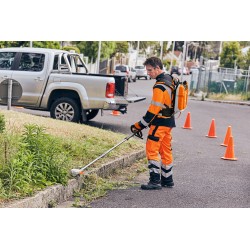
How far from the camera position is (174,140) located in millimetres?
13562

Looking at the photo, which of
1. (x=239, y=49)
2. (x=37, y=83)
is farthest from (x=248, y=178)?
(x=239, y=49)

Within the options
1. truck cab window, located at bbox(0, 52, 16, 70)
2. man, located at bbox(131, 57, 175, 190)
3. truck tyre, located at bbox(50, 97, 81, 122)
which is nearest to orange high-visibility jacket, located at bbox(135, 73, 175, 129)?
man, located at bbox(131, 57, 175, 190)

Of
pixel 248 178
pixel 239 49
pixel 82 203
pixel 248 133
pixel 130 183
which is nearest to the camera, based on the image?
pixel 82 203

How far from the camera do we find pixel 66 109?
545 inches

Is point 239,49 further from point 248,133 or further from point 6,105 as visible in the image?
point 6,105

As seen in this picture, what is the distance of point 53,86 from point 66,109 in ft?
1.80

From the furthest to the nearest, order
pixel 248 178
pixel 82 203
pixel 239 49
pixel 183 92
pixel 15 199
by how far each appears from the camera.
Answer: pixel 239 49 → pixel 248 178 → pixel 183 92 → pixel 82 203 → pixel 15 199

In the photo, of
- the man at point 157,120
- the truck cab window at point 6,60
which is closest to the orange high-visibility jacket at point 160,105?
the man at point 157,120

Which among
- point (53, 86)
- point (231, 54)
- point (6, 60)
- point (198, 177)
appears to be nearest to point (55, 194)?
point (198, 177)

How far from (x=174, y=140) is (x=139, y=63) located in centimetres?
3724

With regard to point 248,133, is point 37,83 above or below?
above

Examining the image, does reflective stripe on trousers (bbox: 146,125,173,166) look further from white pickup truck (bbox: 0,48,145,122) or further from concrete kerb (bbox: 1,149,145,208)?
white pickup truck (bbox: 0,48,145,122)

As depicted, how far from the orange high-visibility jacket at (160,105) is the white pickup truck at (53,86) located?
17.6 feet

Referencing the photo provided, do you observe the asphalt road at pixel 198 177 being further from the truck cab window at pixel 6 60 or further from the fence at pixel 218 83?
the fence at pixel 218 83
